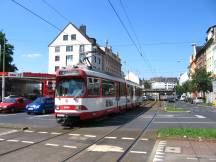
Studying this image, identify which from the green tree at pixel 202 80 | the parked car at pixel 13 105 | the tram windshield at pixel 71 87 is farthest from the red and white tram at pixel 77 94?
the green tree at pixel 202 80

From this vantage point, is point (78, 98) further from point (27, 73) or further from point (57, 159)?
point (27, 73)

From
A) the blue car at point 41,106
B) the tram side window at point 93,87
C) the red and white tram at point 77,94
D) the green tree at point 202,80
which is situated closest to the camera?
the red and white tram at point 77,94

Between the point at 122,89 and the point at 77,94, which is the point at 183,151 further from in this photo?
the point at 122,89

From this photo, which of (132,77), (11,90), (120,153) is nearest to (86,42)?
(11,90)

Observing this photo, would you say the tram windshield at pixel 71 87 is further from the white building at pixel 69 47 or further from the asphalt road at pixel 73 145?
the white building at pixel 69 47

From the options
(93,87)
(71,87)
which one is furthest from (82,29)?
(71,87)

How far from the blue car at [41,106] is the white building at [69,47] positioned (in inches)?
2083

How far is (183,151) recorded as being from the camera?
469 inches

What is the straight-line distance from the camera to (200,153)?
455 inches

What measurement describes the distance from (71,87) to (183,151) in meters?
9.18

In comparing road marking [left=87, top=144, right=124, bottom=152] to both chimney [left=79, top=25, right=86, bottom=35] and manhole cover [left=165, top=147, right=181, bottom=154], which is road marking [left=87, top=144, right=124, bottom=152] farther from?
chimney [left=79, top=25, right=86, bottom=35]

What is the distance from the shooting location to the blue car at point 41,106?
31.5 metres

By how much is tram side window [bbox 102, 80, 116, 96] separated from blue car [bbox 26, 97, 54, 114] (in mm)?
8408

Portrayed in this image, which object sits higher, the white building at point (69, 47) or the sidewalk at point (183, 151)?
the white building at point (69, 47)
